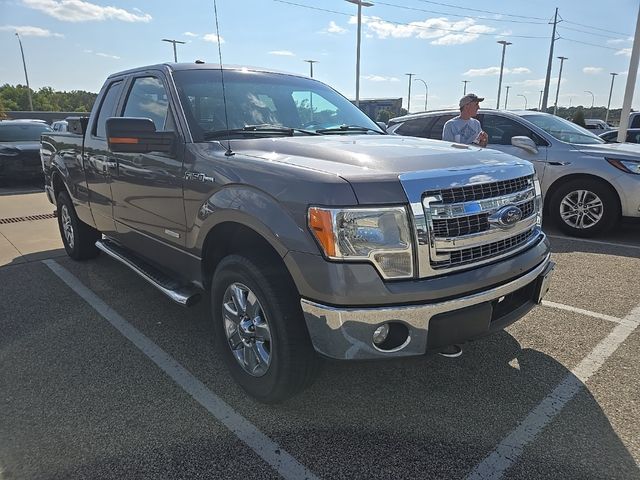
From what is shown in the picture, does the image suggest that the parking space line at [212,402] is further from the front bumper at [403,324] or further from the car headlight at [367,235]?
the car headlight at [367,235]

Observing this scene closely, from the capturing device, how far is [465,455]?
90.0 inches

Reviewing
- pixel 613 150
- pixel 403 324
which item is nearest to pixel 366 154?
pixel 403 324

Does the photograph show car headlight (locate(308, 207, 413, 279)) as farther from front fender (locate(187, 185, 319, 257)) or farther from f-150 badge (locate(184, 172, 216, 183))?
f-150 badge (locate(184, 172, 216, 183))

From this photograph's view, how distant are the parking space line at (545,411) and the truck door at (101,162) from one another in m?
3.44

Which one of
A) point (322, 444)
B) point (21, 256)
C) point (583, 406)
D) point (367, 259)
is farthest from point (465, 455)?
point (21, 256)

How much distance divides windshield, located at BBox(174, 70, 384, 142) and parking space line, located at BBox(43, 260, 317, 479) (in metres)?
1.48

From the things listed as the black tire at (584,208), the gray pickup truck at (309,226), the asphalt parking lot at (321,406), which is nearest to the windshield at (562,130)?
the black tire at (584,208)

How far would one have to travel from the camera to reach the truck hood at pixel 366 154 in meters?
2.35

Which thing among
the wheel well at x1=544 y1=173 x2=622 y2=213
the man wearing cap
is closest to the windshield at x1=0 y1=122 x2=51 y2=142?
the man wearing cap

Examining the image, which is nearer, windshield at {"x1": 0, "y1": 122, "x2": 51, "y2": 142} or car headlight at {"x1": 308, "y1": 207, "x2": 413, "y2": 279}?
car headlight at {"x1": 308, "y1": 207, "x2": 413, "y2": 279}

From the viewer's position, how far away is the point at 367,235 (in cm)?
213

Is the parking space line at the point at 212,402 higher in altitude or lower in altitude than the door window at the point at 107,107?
lower

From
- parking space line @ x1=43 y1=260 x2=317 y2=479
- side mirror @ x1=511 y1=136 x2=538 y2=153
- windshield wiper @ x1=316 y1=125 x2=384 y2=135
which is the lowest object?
parking space line @ x1=43 y1=260 x2=317 y2=479

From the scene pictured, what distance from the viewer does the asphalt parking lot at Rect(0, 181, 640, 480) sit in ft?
7.36
